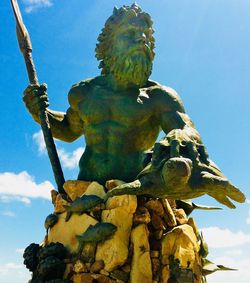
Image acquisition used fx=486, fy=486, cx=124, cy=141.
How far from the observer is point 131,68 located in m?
5.02

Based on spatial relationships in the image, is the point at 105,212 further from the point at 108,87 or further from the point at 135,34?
the point at 135,34

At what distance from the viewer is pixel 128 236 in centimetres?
435

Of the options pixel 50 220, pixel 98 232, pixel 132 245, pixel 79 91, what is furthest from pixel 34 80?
pixel 132 245

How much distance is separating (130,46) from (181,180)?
5.82 ft

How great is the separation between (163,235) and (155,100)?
55.9 inches

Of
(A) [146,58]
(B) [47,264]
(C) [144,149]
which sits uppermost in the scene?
(A) [146,58]

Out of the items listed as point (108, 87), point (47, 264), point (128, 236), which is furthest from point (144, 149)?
point (47, 264)

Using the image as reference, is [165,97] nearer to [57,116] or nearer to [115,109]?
A: [115,109]

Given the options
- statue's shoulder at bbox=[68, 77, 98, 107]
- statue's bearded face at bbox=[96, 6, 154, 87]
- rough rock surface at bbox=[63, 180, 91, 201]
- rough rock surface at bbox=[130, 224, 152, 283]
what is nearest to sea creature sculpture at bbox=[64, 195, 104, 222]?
rough rock surface at bbox=[63, 180, 91, 201]

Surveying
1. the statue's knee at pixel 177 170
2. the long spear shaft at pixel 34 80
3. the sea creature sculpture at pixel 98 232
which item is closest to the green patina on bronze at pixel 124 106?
the long spear shaft at pixel 34 80

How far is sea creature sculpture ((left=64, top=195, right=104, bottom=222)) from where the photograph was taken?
4469 millimetres

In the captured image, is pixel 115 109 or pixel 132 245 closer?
pixel 132 245

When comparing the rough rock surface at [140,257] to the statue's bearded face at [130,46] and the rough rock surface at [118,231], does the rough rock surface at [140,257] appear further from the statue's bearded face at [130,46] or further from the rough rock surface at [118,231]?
the statue's bearded face at [130,46]

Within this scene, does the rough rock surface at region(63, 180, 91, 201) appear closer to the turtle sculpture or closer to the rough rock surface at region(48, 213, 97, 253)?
the rough rock surface at region(48, 213, 97, 253)
